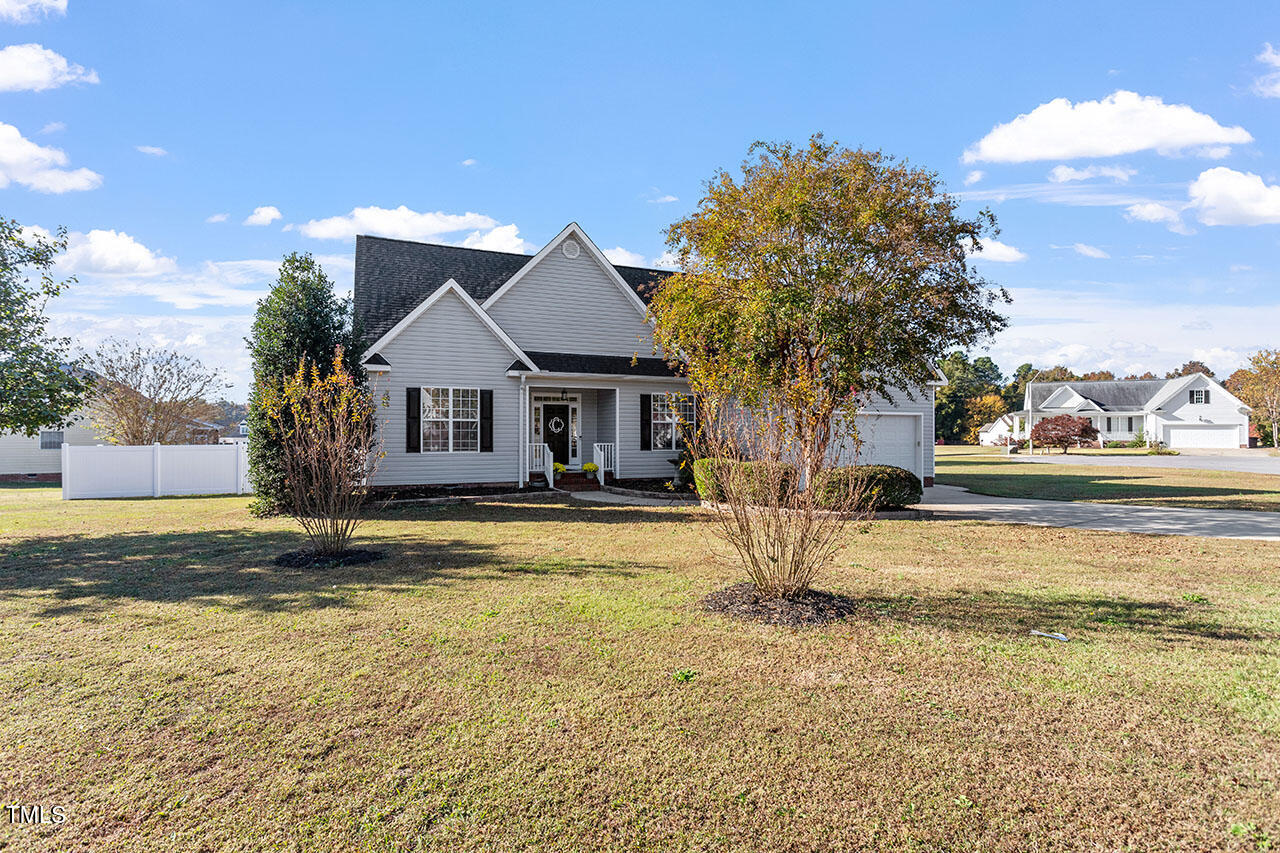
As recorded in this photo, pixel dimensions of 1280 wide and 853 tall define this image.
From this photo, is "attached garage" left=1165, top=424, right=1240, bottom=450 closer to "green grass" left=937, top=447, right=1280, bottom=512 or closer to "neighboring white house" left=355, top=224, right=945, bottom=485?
"green grass" left=937, top=447, right=1280, bottom=512

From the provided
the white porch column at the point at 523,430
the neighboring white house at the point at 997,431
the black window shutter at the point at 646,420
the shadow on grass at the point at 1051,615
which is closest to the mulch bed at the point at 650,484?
the black window shutter at the point at 646,420

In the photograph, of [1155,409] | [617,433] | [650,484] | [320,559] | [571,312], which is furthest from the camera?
[1155,409]

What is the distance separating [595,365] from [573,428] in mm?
2463

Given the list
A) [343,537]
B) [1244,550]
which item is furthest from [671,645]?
[1244,550]

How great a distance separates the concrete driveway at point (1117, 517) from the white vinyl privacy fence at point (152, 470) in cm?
2036

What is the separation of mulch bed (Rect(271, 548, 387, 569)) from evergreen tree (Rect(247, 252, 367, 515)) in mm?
5217

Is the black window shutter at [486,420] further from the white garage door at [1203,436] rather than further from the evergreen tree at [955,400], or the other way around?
the white garage door at [1203,436]

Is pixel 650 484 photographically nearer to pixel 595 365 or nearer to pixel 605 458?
pixel 605 458

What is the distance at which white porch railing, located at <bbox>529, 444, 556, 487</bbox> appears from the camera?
19562 millimetres

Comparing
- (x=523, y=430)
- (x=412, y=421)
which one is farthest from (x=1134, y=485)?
(x=412, y=421)

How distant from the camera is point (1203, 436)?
5806 centimetres

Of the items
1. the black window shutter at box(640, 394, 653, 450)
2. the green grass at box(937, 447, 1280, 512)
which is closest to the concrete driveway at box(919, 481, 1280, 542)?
the green grass at box(937, 447, 1280, 512)

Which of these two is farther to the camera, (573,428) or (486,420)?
(573,428)

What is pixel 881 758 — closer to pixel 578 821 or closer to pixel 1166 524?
pixel 578 821
